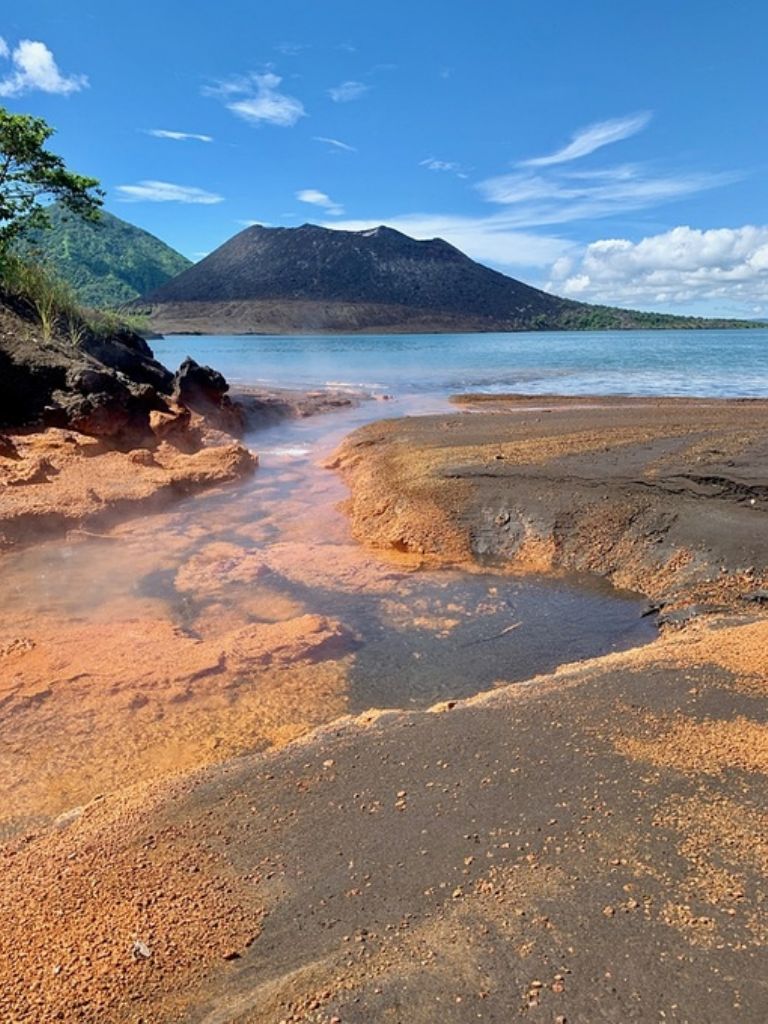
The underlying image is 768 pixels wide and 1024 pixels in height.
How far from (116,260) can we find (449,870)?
155705 mm

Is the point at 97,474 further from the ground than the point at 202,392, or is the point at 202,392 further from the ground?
the point at 202,392

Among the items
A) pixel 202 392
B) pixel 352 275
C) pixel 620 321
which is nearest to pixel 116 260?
pixel 352 275

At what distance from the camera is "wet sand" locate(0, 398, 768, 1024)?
7.09 feet

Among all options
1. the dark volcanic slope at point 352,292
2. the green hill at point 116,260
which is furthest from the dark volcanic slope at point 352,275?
the green hill at point 116,260

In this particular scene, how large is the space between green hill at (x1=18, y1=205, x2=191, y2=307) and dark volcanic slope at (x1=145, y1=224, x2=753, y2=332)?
11.8m

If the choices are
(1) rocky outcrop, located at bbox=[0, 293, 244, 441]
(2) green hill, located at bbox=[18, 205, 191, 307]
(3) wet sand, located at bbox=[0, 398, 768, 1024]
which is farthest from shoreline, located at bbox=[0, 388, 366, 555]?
(2) green hill, located at bbox=[18, 205, 191, 307]

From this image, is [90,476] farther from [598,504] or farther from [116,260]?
[116,260]

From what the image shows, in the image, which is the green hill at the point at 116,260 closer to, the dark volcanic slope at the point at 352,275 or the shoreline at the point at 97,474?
the dark volcanic slope at the point at 352,275

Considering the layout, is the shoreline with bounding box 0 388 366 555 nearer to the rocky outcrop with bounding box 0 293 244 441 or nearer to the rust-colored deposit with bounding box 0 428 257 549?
the rust-colored deposit with bounding box 0 428 257 549

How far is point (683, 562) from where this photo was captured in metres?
6.75

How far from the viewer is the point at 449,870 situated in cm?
271

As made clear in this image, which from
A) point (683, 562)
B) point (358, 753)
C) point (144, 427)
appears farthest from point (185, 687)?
point (144, 427)

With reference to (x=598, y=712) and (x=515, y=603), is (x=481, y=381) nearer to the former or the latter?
(x=515, y=603)

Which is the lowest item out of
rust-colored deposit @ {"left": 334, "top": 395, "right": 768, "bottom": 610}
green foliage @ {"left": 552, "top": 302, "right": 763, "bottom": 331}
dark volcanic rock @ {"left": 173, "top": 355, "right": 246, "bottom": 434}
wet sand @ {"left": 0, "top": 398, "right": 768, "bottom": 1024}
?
wet sand @ {"left": 0, "top": 398, "right": 768, "bottom": 1024}
